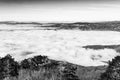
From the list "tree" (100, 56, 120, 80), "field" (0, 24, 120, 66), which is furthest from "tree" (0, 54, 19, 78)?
"field" (0, 24, 120, 66)

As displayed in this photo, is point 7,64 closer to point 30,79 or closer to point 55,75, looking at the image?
point 30,79

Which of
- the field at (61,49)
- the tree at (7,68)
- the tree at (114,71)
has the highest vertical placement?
the tree at (114,71)

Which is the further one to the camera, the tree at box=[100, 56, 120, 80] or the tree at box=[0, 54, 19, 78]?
the tree at box=[0, 54, 19, 78]

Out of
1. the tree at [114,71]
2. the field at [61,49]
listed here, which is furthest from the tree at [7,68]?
the field at [61,49]

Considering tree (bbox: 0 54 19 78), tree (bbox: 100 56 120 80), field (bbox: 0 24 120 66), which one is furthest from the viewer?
field (bbox: 0 24 120 66)

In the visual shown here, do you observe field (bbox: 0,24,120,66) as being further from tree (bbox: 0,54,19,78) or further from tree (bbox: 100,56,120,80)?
tree (bbox: 100,56,120,80)

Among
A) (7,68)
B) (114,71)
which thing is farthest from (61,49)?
(114,71)

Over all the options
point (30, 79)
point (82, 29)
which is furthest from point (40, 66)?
point (82, 29)

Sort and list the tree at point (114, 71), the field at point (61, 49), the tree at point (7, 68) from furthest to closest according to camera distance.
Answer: the field at point (61, 49)
the tree at point (7, 68)
the tree at point (114, 71)

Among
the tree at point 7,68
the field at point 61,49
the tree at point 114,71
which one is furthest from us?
the field at point 61,49

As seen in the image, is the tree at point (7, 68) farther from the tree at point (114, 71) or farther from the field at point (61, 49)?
the field at point (61, 49)

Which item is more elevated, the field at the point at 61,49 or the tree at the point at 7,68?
the tree at the point at 7,68

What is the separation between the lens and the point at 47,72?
95.1 ft

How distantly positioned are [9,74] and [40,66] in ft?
28.5
